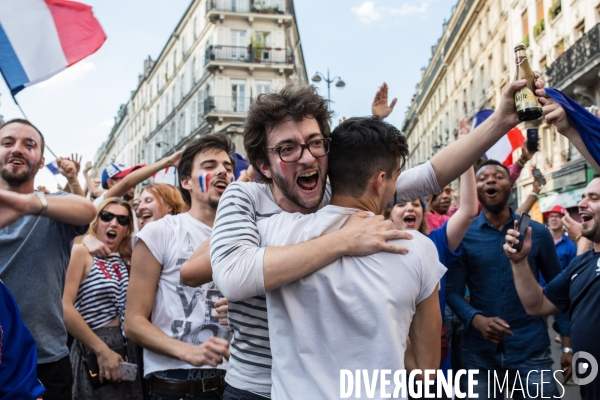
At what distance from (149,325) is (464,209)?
207 centimetres

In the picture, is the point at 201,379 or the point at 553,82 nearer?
the point at 201,379

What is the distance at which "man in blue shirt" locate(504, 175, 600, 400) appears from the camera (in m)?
2.98

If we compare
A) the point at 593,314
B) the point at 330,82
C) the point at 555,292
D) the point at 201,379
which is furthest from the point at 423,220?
the point at 330,82

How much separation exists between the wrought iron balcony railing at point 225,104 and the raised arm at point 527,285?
30112 mm

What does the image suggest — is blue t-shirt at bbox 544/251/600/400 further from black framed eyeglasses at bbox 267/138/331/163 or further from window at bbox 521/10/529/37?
window at bbox 521/10/529/37

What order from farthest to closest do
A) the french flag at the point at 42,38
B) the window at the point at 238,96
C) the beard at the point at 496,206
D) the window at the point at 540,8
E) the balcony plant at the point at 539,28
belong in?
the window at the point at 238,96 < the window at the point at 540,8 < the balcony plant at the point at 539,28 < the beard at the point at 496,206 < the french flag at the point at 42,38

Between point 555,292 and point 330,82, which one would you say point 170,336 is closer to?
point 555,292

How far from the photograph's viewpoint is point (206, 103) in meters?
32.8

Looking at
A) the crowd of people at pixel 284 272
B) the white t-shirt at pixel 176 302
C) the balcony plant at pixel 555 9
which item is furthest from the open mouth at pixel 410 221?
the balcony plant at pixel 555 9

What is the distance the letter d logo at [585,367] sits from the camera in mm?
2934

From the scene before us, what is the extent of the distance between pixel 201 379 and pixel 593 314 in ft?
7.39

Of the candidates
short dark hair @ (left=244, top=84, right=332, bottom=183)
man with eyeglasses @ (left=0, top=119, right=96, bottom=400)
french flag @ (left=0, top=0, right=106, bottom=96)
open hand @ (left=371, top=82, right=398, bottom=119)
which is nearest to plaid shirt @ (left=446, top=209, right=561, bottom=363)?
open hand @ (left=371, top=82, right=398, bottom=119)

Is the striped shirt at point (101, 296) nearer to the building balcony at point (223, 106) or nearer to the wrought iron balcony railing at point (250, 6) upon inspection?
the building balcony at point (223, 106)

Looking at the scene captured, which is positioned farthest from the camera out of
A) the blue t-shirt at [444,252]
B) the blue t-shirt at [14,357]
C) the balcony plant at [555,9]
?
the balcony plant at [555,9]
